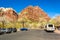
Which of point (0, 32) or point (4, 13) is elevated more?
point (4, 13)

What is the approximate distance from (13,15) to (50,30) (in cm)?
13912

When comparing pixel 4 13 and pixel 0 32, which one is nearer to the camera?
pixel 0 32

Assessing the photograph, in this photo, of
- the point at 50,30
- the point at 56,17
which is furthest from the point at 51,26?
the point at 56,17

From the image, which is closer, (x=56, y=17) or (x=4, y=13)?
(x=56, y=17)

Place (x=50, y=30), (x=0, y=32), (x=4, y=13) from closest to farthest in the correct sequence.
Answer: (x=0, y=32) → (x=50, y=30) → (x=4, y=13)

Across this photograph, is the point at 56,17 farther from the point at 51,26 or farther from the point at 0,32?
the point at 0,32

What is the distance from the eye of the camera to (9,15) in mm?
194750

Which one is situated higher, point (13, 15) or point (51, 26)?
point (13, 15)

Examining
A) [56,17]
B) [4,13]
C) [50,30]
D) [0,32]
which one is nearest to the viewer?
[0,32]

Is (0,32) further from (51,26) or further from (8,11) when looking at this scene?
(8,11)

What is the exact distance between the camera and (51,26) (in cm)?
6047

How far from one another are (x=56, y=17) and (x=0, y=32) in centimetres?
12649

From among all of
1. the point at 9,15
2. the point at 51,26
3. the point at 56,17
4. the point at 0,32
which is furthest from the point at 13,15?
the point at 0,32

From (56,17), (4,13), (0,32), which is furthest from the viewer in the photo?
(4,13)
